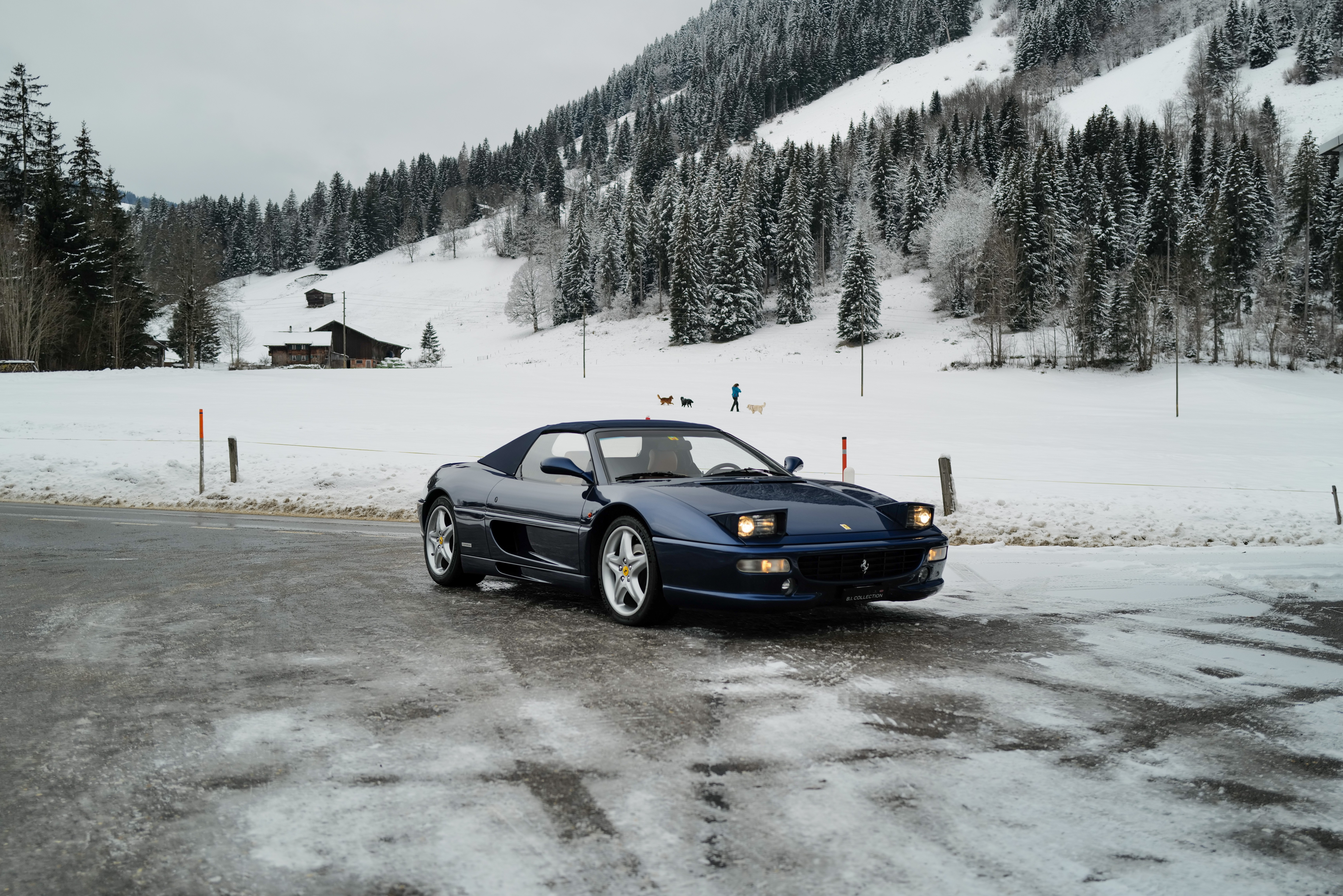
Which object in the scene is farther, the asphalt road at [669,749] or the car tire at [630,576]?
the car tire at [630,576]

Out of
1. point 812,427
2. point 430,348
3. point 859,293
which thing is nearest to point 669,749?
point 812,427

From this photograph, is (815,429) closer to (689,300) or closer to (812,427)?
(812,427)

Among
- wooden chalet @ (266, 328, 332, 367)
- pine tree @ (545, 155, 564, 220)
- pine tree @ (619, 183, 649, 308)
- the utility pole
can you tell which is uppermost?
pine tree @ (545, 155, 564, 220)

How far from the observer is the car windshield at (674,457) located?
21.9 feet

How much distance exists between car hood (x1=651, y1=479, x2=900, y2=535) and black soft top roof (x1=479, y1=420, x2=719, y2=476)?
2.81ft

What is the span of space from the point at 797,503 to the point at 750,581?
2.44 ft

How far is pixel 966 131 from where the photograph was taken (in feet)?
371

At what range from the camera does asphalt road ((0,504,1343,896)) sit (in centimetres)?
269

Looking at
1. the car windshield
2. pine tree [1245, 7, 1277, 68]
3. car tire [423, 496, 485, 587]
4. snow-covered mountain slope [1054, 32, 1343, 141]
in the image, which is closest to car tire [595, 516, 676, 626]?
the car windshield

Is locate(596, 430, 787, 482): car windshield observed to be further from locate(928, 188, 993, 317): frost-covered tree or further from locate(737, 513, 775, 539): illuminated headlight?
locate(928, 188, 993, 317): frost-covered tree

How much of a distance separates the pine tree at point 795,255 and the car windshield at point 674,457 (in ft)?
266

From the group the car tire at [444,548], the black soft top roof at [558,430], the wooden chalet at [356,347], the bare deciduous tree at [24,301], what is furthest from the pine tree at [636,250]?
the black soft top roof at [558,430]

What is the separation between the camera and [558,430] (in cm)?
736

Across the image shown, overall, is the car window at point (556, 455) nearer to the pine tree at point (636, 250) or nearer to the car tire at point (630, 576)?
the car tire at point (630, 576)
